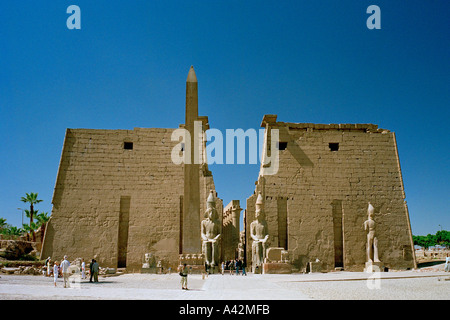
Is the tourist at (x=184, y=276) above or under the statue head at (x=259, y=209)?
under

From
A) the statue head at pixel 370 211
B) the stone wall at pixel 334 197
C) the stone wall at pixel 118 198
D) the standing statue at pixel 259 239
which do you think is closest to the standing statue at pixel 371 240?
the statue head at pixel 370 211

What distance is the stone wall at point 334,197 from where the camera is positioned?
1598cm

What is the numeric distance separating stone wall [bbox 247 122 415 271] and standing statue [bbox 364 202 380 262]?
79cm

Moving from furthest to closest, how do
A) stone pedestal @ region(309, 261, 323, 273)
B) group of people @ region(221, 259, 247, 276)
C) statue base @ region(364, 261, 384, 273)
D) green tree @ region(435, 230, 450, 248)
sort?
1. green tree @ region(435, 230, 450, 248)
2. stone pedestal @ region(309, 261, 323, 273)
3. statue base @ region(364, 261, 384, 273)
4. group of people @ region(221, 259, 247, 276)

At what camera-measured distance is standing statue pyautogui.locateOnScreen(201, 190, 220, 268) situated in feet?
45.1

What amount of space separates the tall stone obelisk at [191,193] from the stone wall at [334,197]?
326 centimetres

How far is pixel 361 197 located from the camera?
54.2 feet

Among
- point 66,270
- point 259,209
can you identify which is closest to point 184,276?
point 66,270

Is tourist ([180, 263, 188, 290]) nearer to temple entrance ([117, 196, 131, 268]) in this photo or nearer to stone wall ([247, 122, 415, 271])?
stone wall ([247, 122, 415, 271])

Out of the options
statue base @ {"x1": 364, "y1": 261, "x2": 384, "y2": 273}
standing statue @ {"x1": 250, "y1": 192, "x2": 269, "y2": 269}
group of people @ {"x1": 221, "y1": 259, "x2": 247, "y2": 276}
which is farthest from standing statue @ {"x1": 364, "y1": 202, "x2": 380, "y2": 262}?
group of people @ {"x1": 221, "y1": 259, "x2": 247, "y2": 276}

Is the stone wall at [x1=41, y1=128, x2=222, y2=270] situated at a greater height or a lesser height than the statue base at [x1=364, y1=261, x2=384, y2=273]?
greater

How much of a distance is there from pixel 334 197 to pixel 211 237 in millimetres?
5501

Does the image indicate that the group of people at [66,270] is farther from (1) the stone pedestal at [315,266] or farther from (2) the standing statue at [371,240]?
(2) the standing statue at [371,240]
